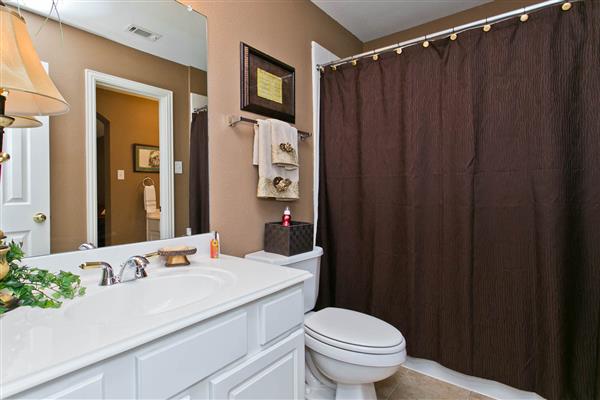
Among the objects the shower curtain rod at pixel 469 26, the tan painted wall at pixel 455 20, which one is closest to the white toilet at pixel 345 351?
the shower curtain rod at pixel 469 26

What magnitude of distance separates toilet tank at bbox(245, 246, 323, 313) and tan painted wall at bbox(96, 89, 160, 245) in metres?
0.56

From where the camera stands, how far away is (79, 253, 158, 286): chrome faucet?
941mm

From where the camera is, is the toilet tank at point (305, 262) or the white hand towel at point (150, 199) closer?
the white hand towel at point (150, 199)

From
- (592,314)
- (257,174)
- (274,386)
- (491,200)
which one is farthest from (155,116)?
(592,314)

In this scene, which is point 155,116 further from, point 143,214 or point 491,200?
point 491,200

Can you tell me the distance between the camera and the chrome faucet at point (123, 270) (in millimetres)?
941

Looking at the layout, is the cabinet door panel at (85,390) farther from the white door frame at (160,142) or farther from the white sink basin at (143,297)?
the white door frame at (160,142)

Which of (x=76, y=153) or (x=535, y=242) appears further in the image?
(x=535, y=242)

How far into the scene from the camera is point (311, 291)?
170 cm

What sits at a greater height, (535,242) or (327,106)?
(327,106)

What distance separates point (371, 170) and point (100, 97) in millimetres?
1432

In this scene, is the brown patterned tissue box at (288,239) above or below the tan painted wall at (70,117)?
below

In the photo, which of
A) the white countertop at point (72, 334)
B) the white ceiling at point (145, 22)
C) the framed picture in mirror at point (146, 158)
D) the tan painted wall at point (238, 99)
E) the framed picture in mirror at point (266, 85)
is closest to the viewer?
→ the white countertop at point (72, 334)

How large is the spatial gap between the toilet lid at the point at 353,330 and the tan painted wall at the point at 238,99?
0.51m
